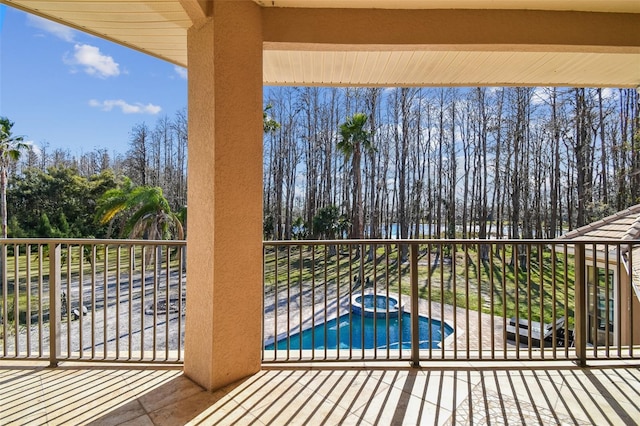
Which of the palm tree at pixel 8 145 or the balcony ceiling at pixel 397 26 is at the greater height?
the palm tree at pixel 8 145

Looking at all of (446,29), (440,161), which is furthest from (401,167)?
(446,29)

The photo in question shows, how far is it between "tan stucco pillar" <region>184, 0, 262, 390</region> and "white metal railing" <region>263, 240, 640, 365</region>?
38 centimetres

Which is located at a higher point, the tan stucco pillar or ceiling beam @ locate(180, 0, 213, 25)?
ceiling beam @ locate(180, 0, 213, 25)

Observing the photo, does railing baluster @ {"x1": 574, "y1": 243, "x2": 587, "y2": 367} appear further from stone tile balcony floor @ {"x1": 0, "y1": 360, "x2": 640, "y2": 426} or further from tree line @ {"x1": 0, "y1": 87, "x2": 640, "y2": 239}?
tree line @ {"x1": 0, "y1": 87, "x2": 640, "y2": 239}

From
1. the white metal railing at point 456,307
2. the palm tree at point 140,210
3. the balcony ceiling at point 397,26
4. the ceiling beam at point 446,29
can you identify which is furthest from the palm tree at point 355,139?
the ceiling beam at point 446,29

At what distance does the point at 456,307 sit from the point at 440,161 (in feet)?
51.5

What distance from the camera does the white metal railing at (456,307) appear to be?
2.72m

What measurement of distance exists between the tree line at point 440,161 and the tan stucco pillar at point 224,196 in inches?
526

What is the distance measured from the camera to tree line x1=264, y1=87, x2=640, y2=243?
15523mm

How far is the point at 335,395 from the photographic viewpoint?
225 centimetres

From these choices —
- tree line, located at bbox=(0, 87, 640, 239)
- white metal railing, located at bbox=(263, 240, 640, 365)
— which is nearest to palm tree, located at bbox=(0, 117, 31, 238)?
tree line, located at bbox=(0, 87, 640, 239)

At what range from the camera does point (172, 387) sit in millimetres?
2334

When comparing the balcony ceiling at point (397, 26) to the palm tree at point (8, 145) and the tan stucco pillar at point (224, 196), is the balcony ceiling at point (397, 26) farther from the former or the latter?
the palm tree at point (8, 145)

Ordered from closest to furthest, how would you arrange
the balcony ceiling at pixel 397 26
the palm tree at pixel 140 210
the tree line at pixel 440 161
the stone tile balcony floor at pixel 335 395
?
1. the stone tile balcony floor at pixel 335 395
2. the balcony ceiling at pixel 397 26
3. the palm tree at pixel 140 210
4. the tree line at pixel 440 161
